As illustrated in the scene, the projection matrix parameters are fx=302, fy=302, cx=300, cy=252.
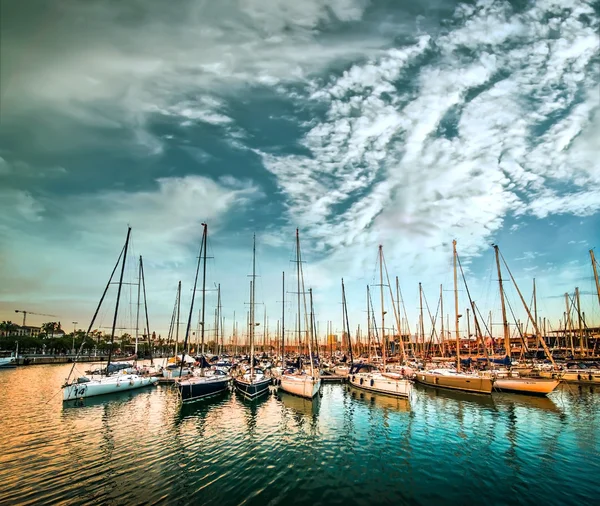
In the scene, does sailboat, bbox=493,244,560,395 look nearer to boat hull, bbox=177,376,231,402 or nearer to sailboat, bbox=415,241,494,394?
sailboat, bbox=415,241,494,394

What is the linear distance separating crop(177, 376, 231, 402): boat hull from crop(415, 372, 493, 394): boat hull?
1151 inches

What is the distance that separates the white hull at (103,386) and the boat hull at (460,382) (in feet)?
135

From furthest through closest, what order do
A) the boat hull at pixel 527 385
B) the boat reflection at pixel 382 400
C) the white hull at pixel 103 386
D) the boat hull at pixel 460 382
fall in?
the boat hull at pixel 460 382
the boat hull at pixel 527 385
the white hull at pixel 103 386
the boat reflection at pixel 382 400

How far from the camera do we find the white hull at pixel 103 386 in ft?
105

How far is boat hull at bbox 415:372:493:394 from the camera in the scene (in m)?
36.4

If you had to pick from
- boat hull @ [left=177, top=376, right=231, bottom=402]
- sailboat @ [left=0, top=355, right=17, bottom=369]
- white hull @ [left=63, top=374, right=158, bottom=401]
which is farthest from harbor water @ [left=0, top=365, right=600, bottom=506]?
sailboat @ [left=0, top=355, right=17, bottom=369]

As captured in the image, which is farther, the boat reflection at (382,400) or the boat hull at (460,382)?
the boat hull at (460,382)

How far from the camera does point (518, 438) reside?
21156 millimetres

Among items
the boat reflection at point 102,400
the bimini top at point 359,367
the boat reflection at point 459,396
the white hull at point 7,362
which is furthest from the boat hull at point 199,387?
the white hull at point 7,362

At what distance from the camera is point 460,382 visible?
128 feet

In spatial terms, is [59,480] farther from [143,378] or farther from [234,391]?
[143,378]

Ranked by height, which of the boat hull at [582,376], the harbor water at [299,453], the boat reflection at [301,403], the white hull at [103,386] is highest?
the white hull at [103,386]

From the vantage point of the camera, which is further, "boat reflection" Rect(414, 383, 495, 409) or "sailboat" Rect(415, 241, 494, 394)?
"sailboat" Rect(415, 241, 494, 394)

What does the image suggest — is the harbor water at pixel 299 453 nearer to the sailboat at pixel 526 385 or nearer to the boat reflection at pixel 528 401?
the boat reflection at pixel 528 401
